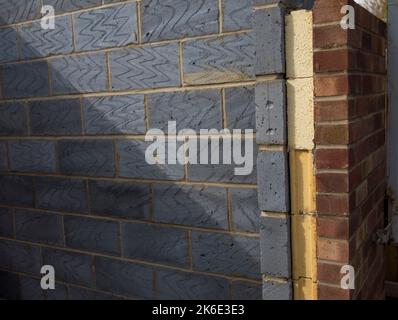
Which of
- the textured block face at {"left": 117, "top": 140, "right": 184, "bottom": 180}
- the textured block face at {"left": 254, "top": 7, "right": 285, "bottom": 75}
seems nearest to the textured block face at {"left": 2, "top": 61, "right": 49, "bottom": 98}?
the textured block face at {"left": 117, "top": 140, "right": 184, "bottom": 180}

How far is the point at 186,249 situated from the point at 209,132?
2.42 feet

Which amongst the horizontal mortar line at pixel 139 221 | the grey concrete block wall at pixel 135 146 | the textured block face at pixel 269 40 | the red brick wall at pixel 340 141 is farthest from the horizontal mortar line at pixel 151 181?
the textured block face at pixel 269 40

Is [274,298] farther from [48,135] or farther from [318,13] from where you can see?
[48,135]

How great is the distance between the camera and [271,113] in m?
2.22

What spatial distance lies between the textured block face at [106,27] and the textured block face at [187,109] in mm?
434

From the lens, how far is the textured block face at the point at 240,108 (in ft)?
7.94

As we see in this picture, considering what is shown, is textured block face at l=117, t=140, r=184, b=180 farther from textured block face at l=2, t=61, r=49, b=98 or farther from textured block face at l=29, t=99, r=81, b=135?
textured block face at l=2, t=61, r=49, b=98

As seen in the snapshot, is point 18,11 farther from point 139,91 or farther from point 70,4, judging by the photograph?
point 139,91

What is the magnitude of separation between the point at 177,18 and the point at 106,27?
0.53m

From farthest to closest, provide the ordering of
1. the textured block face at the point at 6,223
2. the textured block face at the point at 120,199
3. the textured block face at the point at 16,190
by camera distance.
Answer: the textured block face at the point at 6,223 < the textured block face at the point at 16,190 < the textured block face at the point at 120,199

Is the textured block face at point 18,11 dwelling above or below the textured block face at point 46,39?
above

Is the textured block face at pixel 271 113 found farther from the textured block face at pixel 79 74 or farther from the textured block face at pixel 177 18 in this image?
the textured block face at pixel 79 74

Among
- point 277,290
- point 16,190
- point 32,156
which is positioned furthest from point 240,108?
point 16,190
